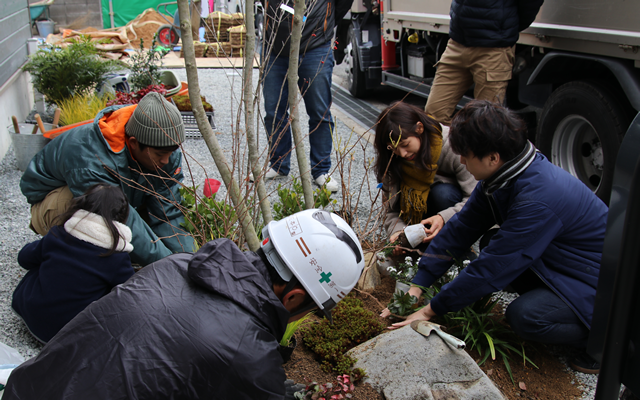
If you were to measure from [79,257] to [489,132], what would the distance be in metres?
1.90

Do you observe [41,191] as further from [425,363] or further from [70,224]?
[425,363]

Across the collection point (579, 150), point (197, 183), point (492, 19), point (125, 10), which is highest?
point (125, 10)

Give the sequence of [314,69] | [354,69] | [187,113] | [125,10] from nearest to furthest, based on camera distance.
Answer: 1. [314,69]
2. [187,113]
3. [354,69]
4. [125,10]

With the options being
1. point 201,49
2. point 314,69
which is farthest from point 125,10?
point 314,69

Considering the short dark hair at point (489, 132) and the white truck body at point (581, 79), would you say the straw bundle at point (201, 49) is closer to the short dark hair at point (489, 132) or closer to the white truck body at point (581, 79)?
the white truck body at point (581, 79)

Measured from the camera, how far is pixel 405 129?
2898mm

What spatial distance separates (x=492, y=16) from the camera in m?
3.82

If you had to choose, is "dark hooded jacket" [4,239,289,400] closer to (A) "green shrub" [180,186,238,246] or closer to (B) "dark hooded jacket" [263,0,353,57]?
(A) "green shrub" [180,186,238,246]

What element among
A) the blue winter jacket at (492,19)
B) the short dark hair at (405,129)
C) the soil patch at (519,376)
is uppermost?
the blue winter jacket at (492,19)

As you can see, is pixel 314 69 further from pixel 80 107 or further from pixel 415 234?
pixel 80 107

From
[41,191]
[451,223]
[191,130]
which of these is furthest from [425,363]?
[191,130]

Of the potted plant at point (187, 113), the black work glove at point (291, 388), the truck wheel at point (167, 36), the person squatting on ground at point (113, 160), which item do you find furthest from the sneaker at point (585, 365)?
the truck wheel at point (167, 36)

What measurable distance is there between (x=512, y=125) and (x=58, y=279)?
7.02ft

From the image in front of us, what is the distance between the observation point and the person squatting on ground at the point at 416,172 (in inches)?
115
